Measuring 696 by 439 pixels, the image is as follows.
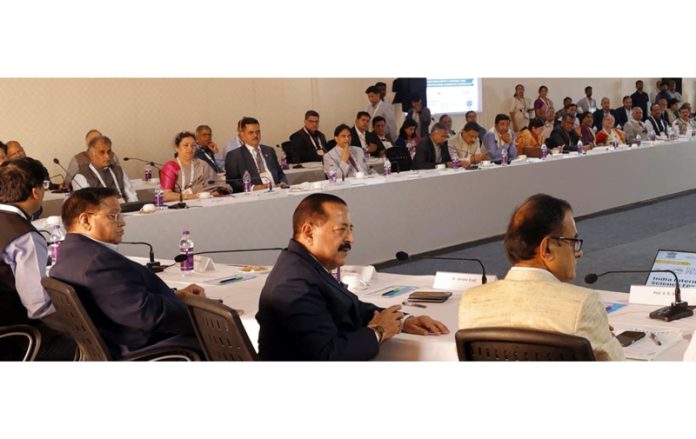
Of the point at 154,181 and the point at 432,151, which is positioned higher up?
the point at 432,151

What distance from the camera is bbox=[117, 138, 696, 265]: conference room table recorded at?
6301 mm

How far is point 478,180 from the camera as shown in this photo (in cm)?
809

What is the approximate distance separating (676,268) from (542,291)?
1303mm

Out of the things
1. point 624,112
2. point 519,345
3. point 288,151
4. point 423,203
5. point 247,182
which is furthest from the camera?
point 624,112

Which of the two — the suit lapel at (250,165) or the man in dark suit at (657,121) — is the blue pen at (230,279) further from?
the man in dark suit at (657,121)

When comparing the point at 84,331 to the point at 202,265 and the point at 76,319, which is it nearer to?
the point at 76,319

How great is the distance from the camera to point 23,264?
3953mm

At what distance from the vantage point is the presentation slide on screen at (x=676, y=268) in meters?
3.53

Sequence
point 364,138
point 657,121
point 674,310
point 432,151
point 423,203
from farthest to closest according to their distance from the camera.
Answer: point 657,121 < point 364,138 < point 432,151 < point 423,203 < point 674,310

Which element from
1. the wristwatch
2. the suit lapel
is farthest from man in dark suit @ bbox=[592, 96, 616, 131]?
the wristwatch

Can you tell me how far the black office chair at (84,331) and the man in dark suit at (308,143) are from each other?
7019 mm

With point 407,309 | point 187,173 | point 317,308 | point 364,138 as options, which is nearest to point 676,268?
point 407,309

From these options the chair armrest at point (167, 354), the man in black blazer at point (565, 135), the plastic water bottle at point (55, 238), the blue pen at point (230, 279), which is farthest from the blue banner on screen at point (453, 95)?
the chair armrest at point (167, 354)
